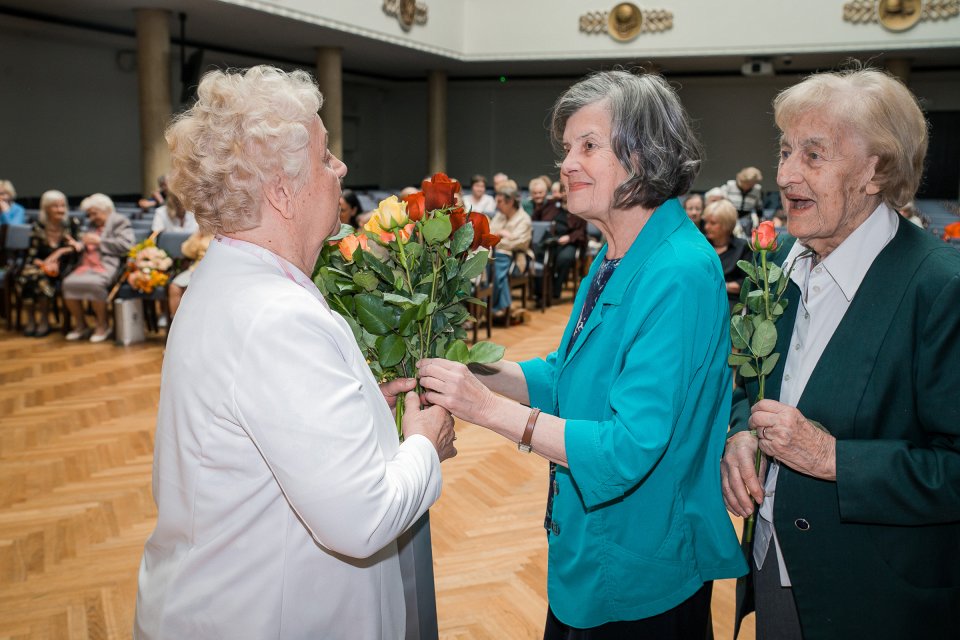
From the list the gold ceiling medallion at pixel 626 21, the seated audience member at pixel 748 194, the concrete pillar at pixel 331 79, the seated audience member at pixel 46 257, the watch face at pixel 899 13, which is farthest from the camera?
the gold ceiling medallion at pixel 626 21

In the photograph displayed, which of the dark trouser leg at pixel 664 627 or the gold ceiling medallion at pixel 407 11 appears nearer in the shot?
the dark trouser leg at pixel 664 627

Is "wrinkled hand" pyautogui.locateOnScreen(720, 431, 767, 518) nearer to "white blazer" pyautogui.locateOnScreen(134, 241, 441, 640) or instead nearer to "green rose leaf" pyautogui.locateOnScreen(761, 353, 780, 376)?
"green rose leaf" pyautogui.locateOnScreen(761, 353, 780, 376)

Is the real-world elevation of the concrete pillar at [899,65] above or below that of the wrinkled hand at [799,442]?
above

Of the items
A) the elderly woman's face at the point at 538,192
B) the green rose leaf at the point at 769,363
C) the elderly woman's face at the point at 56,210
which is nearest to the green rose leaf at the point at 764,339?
the green rose leaf at the point at 769,363

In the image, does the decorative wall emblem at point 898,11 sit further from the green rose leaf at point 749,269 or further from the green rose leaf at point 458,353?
the green rose leaf at point 458,353

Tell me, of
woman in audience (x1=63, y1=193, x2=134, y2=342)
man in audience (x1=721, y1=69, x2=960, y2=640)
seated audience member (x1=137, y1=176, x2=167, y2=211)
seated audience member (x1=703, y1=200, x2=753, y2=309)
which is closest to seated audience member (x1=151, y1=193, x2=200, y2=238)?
woman in audience (x1=63, y1=193, x2=134, y2=342)

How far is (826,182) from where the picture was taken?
4.94ft

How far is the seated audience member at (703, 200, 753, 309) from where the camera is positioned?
6090mm

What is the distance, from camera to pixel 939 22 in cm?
1280

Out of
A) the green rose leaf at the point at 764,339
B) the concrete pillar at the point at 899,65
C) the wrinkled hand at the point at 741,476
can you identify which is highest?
the concrete pillar at the point at 899,65

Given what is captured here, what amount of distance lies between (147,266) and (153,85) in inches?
201

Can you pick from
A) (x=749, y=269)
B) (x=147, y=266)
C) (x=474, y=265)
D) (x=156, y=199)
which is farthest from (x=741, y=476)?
(x=156, y=199)

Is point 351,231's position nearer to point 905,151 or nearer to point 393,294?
point 393,294

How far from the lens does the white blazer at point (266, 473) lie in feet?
3.77
